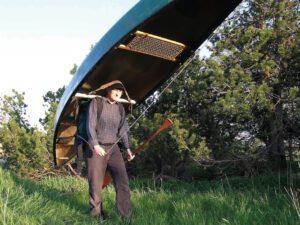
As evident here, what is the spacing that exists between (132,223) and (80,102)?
1.83 m

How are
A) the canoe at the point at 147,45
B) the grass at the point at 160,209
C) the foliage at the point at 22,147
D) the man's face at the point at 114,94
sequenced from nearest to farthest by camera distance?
the grass at the point at 160,209
the canoe at the point at 147,45
the man's face at the point at 114,94
the foliage at the point at 22,147

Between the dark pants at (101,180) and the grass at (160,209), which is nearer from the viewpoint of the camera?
the grass at (160,209)

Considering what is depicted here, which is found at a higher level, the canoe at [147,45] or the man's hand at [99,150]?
the canoe at [147,45]

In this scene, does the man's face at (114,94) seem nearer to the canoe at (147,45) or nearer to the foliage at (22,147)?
the canoe at (147,45)

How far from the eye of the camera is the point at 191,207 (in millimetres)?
5152

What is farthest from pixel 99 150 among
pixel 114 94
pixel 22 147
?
pixel 22 147

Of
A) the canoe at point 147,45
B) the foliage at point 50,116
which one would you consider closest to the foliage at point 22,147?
the foliage at point 50,116

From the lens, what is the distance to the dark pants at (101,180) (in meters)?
5.21

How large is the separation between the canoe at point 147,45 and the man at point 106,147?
1.68ft

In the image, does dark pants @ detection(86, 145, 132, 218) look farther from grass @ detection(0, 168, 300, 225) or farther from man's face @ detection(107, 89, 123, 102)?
man's face @ detection(107, 89, 123, 102)

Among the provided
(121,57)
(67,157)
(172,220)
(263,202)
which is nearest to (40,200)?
(172,220)

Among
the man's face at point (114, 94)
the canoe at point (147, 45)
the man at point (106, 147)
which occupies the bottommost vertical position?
the man at point (106, 147)

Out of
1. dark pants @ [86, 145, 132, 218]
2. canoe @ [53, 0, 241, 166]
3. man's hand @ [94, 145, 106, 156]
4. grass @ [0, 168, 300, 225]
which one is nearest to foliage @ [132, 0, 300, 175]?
canoe @ [53, 0, 241, 166]

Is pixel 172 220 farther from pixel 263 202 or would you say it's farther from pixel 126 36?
pixel 126 36
